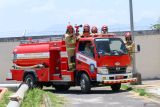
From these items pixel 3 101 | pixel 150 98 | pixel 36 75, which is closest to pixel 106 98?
pixel 150 98

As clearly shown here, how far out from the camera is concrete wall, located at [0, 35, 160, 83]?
32.3 metres

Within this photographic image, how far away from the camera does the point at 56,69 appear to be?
23.7 meters

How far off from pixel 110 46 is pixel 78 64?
1.68 meters

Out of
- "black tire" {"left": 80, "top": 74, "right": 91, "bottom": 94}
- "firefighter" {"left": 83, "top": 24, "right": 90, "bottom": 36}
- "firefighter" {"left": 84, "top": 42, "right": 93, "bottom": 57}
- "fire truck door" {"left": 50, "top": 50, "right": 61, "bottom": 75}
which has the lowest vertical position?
"black tire" {"left": 80, "top": 74, "right": 91, "bottom": 94}

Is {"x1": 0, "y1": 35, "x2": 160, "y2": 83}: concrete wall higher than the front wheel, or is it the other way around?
{"x1": 0, "y1": 35, "x2": 160, "y2": 83}: concrete wall

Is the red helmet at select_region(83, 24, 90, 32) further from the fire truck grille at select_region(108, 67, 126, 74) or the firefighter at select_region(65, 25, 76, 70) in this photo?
the fire truck grille at select_region(108, 67, 126, 74)

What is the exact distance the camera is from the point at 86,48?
2170 cm

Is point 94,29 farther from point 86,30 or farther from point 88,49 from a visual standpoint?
point 88,49

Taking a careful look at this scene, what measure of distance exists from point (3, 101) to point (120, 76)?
7116 mm

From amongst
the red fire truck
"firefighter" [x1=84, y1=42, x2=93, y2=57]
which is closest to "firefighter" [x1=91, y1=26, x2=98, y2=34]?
the red fire truck

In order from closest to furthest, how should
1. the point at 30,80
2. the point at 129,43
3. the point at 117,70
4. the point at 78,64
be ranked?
the point at 117,70, the point at 78,64, the point at 30,80, the point at 129,43

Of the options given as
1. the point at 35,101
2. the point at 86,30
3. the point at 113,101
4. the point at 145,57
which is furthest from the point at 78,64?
the point at 145,57

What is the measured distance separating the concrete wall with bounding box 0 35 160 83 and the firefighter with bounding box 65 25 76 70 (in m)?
10.6

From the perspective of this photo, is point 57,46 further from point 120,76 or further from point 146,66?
point 146,66
